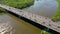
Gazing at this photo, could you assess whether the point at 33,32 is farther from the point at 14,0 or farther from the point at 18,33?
the point at 14,0

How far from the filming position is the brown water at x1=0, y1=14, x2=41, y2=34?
595cm

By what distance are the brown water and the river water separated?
6.11 feet

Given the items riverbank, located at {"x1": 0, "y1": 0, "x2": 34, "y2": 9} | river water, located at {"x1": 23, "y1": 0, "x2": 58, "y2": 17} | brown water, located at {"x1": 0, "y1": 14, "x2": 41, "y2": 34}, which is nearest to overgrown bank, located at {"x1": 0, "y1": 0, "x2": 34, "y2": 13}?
riverbank, located at {"x1": 0, "y1": 0, "x2": 34, "y2": 9}

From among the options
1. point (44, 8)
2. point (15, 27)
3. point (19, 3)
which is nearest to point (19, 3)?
point (19, 3)

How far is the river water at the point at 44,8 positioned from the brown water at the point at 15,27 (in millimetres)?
1863

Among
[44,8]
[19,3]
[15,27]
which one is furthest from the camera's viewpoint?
[19,3]

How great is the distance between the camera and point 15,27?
20.9 ft

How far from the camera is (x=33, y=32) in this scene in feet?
19.2

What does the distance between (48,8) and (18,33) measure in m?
3.95

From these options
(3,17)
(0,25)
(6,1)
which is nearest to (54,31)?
(0,25)

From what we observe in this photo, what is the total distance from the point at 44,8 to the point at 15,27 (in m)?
3.44

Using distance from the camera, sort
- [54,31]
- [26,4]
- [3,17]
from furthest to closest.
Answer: [26,4]
[3,17]
[54,31]

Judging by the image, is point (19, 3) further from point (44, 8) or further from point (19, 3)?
point (44, 8)

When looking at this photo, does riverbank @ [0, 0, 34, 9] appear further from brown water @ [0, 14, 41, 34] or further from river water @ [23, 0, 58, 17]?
brown water @ [0, 14, 41, 34]
